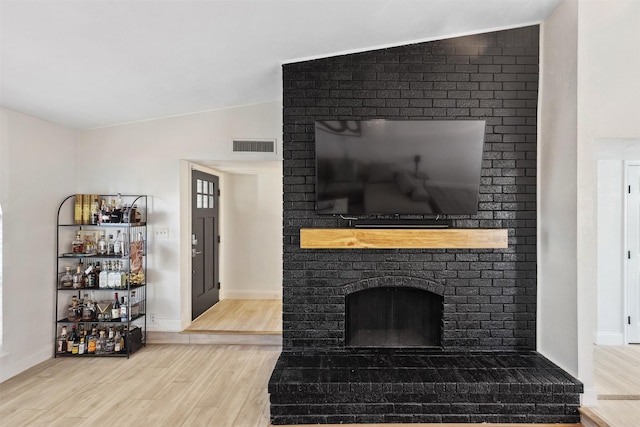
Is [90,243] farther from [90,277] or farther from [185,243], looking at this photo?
[185,243]

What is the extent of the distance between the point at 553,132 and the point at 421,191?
3.36 ft

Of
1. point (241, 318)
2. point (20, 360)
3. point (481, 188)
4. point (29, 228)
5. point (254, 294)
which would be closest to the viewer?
point (481, 188)

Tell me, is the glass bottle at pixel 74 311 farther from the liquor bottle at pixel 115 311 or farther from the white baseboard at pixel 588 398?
the white baseboard at pixel 588 398

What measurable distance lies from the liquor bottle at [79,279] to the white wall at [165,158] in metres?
0.60

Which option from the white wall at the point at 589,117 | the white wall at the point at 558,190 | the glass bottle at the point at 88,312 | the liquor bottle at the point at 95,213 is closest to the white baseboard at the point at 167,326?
the glass bottle at the point at 88,312

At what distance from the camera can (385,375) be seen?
253 centimetres

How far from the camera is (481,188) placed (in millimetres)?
2916

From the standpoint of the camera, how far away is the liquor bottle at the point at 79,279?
12.1ft

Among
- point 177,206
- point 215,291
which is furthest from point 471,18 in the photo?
point 215,291

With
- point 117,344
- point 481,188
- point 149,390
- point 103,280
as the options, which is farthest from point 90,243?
point 481,188

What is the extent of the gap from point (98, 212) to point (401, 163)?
10.0ft

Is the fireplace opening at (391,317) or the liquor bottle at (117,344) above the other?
the fireplace opening at (391,317)

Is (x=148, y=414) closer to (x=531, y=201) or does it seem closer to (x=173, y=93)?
(x=173, y=93)

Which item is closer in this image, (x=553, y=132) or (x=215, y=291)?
(x=553, y=132)
